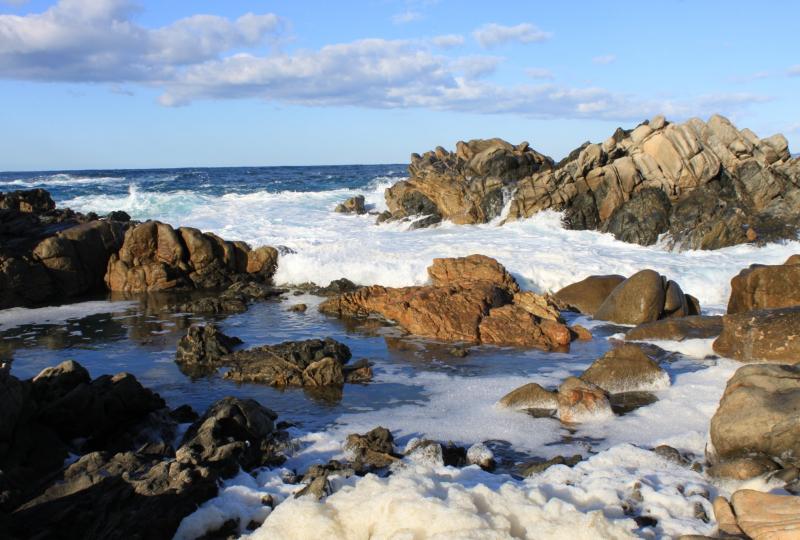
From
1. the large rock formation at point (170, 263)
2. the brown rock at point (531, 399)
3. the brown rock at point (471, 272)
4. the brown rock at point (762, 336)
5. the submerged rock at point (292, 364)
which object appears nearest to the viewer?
the brown rock at point (531, 399)

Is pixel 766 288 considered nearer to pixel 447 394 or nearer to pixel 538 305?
pixel 538 305

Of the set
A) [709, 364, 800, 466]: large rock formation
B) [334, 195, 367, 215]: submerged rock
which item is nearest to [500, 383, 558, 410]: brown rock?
[709, 364, 800, 466]: large rock formation

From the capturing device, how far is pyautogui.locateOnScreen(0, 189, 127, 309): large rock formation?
Answer: 1642cm

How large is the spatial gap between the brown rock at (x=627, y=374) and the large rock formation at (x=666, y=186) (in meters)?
11.3

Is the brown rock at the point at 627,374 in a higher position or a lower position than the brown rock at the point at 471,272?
lower

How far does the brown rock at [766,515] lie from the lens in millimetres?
5031

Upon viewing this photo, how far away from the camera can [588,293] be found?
15.2 m

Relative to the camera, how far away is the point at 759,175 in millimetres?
21344

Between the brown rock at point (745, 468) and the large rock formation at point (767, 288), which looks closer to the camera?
the brown rock at point (745, 468)

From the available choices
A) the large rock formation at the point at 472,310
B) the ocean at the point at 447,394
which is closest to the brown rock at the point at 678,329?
the ocean at the point at 447,394

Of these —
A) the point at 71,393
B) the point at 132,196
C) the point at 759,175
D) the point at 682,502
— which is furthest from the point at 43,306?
the point at 132,196

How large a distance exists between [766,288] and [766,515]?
8.55m

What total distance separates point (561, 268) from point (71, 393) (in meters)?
12.2

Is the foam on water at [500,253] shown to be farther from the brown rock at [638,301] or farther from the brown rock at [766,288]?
the brown rock at [638,301]
